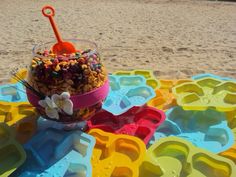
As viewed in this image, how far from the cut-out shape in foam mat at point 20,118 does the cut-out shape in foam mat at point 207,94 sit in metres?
0.57

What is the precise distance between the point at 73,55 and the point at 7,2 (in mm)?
3530

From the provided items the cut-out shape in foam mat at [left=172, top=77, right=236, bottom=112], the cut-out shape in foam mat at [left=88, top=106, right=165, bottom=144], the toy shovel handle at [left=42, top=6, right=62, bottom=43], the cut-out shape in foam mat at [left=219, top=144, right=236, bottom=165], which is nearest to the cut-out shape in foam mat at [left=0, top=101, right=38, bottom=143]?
the cut-out shape in foam mat at [left=88, top=106, right=165, bottom=144]

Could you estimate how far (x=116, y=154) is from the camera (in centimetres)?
118

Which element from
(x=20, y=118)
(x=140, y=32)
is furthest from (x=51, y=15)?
(x=140, y=32)

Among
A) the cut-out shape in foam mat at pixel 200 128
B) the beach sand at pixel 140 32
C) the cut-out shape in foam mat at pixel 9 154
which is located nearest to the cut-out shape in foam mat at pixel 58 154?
the cut-out shape in foam mat at pixel 9 154

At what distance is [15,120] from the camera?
4.45 ft

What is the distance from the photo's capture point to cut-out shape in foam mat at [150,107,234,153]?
49.0 inches

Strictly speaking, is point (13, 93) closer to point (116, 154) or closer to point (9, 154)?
point (9, 154)

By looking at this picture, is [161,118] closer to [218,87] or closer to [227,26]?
[218,87]

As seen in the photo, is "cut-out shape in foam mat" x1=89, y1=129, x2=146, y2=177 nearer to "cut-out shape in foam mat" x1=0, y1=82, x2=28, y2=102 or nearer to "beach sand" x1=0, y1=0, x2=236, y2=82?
"cut-out shape in foam mat" x1=0, y1=82, x2=28, y2=102

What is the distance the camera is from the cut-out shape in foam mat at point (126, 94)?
4.47ft

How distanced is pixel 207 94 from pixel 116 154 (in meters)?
0.53

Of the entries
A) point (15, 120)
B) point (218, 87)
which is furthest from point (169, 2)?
point (15, 120)

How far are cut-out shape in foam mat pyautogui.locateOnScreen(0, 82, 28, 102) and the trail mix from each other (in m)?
0.40
